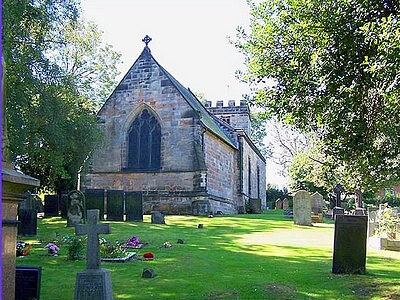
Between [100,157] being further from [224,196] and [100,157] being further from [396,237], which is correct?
[396,237]

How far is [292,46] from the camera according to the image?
882 centimetres

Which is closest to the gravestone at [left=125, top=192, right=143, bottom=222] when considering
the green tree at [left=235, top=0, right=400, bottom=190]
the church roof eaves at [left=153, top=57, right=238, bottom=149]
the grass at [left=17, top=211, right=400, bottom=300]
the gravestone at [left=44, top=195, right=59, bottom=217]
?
the gravestone at [left=44, top=195, right=59, bottom=217]

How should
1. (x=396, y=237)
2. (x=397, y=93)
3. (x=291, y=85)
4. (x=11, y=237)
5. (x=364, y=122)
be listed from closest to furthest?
1. (x=11, y=237)
2. (x=397, y=93)
3. (x=364, y=122)
4. (x=291, y=85)
5. (x=396, y=237)

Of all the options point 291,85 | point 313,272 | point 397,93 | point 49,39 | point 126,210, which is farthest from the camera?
point 126,210

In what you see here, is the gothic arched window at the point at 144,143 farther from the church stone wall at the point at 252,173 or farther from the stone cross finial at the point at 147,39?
the church stone wall at the point at 252,173

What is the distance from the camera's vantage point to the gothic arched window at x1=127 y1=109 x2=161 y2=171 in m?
28.5

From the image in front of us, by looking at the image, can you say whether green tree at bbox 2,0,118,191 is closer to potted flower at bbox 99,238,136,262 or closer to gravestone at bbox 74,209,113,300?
potted flower at bbox 99,238,136,262

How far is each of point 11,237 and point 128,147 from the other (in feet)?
79.2

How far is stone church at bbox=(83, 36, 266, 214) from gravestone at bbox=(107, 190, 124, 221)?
19.8ft

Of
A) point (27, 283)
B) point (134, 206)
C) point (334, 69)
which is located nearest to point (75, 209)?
point (134, 206)

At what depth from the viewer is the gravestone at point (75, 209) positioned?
60.4ft

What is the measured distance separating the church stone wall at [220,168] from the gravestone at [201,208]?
4.88 feet

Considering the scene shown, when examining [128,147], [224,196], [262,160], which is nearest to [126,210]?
[128,147]

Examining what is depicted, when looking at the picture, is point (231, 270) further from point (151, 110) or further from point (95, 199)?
point (151, 110)
